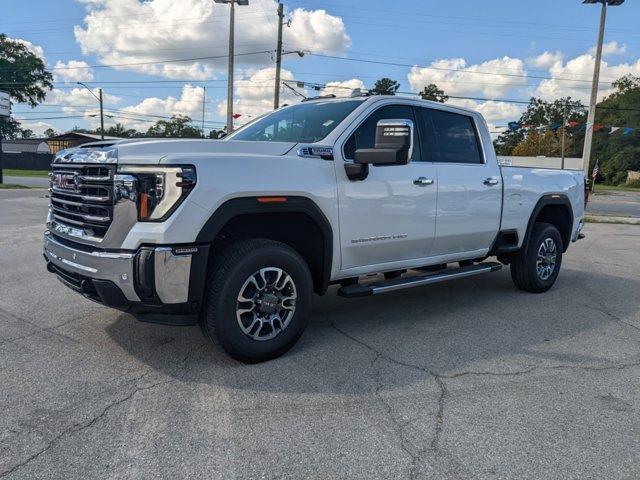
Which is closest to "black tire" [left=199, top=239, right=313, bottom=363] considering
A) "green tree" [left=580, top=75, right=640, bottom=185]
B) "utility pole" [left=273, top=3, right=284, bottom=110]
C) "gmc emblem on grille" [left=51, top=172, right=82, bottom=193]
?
"gmc emblem on grille" [left=51, top=172, right=82, bottom=193]

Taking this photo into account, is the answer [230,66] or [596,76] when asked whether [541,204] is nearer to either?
[596,76]

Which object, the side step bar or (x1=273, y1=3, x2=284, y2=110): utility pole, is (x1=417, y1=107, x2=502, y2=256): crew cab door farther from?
(x1=273, y1=3, x2=284, y2=110): utility pole

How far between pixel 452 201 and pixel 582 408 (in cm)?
233

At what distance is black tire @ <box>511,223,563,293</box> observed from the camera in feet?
20.9

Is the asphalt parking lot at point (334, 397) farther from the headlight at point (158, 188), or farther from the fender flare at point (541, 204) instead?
the headlight at point (158, 188)

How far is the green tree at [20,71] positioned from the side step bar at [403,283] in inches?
2905

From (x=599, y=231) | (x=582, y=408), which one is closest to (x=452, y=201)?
(x=582, y=408)

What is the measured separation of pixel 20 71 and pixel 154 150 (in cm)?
7502

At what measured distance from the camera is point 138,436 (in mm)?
2873

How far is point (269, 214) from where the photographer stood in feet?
13.1

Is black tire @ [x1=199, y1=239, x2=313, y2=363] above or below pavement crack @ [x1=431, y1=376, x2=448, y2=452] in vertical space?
above

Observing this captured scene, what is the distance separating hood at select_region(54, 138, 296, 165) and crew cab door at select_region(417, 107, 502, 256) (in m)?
1.68

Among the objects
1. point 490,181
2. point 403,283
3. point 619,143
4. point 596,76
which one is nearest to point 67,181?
point 403,283

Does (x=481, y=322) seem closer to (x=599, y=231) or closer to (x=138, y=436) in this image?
(x=138, y=436)
